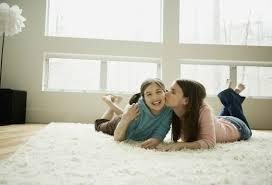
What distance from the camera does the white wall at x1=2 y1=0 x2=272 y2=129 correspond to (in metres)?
4.15

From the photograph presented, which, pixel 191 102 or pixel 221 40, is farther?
pixel 221 40

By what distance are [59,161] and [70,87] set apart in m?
3.25

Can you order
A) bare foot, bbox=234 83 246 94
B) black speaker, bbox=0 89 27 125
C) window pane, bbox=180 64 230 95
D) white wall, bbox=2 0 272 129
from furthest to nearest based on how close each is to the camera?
1. window pane, bbox=180 64 230 95
2. white wall, bbox=2 0 272 129
3. black speaker, bbox=0 89 27 125
4. bare foot, bbox=234 83 246 94

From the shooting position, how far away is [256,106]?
4.35m

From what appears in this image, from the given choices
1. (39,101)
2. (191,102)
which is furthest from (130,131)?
(39,101)

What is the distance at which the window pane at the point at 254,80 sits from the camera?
468 centimetres

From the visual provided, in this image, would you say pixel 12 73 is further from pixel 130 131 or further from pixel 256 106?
pixel 256 106

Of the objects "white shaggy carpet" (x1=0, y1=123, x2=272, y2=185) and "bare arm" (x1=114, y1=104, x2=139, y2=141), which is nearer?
"white shaggy carpet" (x1=0, y1=123, x2=272, y2=185)

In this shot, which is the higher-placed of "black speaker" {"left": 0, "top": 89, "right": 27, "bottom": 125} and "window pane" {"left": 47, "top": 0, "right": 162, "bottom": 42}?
"window pane" {"left": 47, "top": 0, "right": 162, "bottom": 42}

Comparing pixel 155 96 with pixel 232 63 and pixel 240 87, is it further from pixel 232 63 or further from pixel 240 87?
pixel 232 63

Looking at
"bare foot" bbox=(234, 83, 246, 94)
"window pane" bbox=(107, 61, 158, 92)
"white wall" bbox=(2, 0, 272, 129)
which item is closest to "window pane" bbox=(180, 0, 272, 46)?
"white wall" bbox=(2, 0, 272, 129)

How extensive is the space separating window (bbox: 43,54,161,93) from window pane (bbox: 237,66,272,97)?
1347 millimetres

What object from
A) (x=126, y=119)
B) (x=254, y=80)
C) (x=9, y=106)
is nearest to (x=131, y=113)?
(x=126, y=119)

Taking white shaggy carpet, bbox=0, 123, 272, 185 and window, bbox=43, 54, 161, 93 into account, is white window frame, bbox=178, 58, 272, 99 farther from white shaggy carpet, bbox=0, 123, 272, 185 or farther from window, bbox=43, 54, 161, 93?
white shaggy carpet, bbox=0, 123, 272, 185
